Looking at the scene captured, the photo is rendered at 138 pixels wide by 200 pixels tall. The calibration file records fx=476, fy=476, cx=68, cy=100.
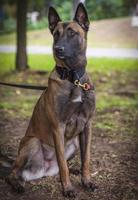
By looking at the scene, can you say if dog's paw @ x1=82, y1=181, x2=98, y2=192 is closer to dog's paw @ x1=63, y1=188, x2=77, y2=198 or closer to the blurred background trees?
dog's paw @ x1=63, y1=188, x2=77, y2=198

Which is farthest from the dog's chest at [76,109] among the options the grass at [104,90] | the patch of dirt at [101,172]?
the grass at [104,90]

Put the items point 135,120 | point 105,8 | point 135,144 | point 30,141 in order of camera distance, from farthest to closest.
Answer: point 105,8
point 135,120
point 135,144
point 30,141

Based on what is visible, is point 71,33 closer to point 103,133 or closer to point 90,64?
point 103,133

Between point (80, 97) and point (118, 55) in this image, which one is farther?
point (118, 55)

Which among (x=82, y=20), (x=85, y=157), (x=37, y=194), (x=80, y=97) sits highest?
(x=82, y=20)

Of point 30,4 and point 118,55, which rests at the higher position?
point 30,4

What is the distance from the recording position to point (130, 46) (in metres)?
11.1

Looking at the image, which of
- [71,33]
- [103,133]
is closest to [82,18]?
[71,33]

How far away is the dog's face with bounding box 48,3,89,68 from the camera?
14.6ft

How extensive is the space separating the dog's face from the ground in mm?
1317

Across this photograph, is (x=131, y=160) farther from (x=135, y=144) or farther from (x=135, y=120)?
(x=135, y=120)

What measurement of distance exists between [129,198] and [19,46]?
25.9 ft

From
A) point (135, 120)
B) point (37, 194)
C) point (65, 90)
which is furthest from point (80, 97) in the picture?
point (135, 120)

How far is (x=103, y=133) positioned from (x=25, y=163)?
7.58ft
